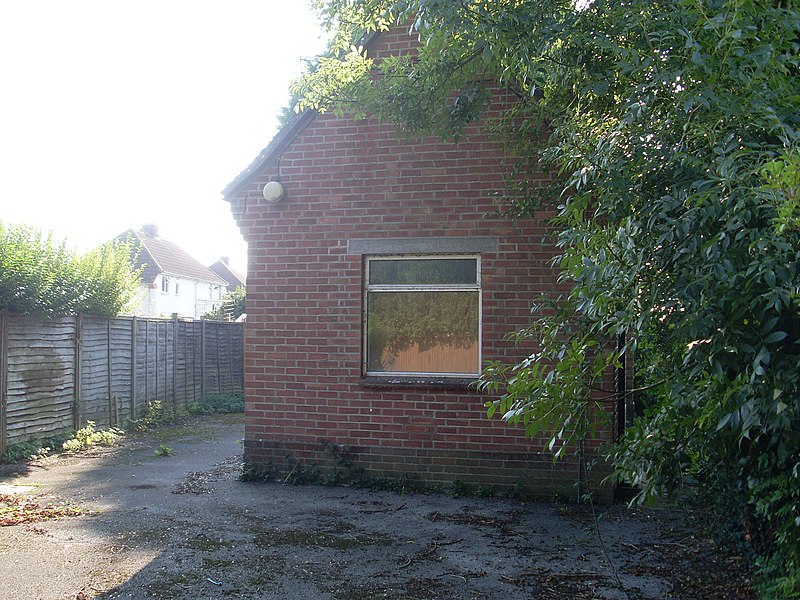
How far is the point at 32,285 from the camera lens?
10.8 m

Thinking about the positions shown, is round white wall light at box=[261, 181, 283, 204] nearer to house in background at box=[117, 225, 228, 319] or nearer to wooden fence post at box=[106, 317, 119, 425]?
wooden fence post at box=[106, 317, 119, 425]

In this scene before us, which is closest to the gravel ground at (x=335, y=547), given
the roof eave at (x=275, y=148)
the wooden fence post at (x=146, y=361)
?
the roof eave at (x=275, y=148)

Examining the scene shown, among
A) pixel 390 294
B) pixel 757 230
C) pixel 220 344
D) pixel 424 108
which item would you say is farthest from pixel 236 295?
pixel 757 230

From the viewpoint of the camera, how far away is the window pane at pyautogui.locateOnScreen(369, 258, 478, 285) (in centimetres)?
873

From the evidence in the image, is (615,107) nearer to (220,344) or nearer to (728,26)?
(728,26)

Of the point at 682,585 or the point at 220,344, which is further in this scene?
the point at 220,344

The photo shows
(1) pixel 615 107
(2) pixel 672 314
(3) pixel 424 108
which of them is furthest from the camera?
(3) pixel 424 108

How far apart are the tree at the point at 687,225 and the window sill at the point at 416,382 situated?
3145 millimetres

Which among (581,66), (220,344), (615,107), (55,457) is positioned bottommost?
(55,457)

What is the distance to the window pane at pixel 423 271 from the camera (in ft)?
28.6

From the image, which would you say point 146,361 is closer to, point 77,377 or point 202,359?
point 77,377

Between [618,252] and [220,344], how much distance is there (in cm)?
1552

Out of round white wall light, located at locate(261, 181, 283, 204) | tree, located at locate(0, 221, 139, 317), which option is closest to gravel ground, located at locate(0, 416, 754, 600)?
tree, located at locate(0, 221, 139, 317)

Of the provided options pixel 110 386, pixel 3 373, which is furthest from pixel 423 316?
pixel 110 386
